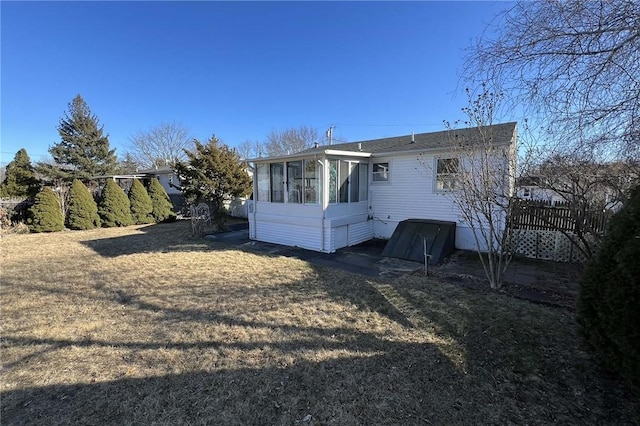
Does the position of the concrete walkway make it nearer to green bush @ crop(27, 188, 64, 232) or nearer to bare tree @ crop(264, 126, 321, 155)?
green bush @ crop(27, 188, 64, 232)

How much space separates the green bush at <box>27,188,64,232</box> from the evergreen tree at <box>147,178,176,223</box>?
3.96 m

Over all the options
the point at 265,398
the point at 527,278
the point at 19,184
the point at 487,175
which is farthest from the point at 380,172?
the point at 19,184

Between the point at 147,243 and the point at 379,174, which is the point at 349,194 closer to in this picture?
the point at 379,174

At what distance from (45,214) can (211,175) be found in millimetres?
7116

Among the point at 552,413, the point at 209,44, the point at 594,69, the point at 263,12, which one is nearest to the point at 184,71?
the point at 209,44

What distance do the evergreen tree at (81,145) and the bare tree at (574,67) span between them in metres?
24.9

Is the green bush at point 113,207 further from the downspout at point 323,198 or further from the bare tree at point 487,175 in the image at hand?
the bare tree at point 487,175

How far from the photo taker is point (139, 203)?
1515 cm

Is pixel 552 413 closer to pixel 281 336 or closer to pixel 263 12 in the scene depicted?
pixel 281 336

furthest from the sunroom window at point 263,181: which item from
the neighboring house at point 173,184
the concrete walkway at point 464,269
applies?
the neighboring house at point 173,184

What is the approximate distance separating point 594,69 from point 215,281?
664cm

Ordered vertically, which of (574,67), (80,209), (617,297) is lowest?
(617,297)

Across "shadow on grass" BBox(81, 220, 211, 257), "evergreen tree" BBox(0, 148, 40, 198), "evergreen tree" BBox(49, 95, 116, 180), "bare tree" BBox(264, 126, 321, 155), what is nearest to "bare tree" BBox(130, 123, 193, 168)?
"bare tree" BBox(264, 126, 321, 155)

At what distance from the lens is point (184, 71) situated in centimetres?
1526
